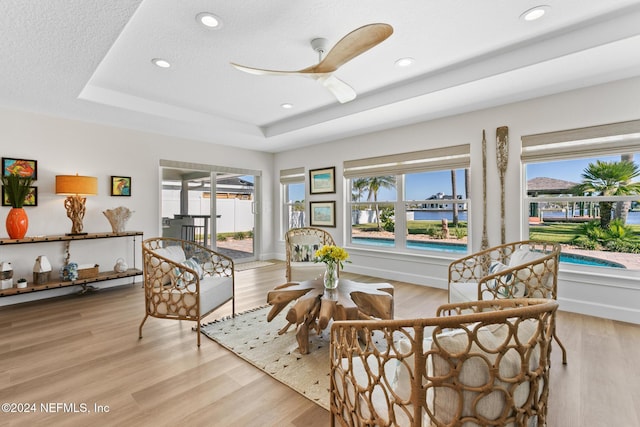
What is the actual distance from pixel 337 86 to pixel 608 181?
126 inches

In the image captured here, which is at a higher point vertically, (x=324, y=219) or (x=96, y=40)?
A: (x=96, y=40)

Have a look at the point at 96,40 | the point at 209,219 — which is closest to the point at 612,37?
the point at 96,40

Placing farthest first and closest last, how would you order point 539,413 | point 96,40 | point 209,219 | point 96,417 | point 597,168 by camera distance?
point 209,219
point 597,168
point 96,40
point 96,417
point 539,413

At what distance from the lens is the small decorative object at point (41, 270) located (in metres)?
3.74

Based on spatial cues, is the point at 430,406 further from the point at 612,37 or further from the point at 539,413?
the point at 612,37

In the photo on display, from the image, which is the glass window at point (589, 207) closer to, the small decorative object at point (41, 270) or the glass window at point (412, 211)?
the glass window at point (412, 211)

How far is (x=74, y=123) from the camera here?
14.0 feet

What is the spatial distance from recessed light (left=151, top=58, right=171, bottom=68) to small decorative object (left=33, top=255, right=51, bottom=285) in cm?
286

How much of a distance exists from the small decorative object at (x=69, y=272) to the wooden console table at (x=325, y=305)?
118 inches

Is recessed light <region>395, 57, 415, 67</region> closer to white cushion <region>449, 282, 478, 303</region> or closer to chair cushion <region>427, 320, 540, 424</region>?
white cushion <region>449, 282, 478, 303</region>

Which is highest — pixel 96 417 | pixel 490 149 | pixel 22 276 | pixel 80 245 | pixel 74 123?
pixel 74 123

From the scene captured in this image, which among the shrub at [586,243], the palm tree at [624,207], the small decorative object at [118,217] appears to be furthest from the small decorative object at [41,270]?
the palm tree at [624,207]

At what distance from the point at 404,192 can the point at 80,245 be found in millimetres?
4920

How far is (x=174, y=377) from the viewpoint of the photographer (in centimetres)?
212
